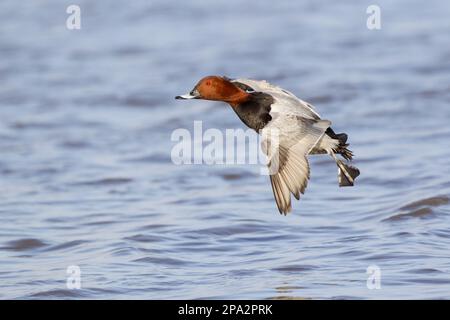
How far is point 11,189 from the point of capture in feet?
33.9

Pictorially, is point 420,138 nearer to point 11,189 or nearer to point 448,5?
point 11,189

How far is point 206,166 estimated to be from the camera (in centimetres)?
1081

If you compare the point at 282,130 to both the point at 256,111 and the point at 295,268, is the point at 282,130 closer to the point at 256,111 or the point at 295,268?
the point at 256,111

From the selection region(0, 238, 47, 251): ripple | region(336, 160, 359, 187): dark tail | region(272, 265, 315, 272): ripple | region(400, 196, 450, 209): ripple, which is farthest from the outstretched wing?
region(0, 238, 47, 251): ripple

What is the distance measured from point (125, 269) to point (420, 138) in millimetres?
4924

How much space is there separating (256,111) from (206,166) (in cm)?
358

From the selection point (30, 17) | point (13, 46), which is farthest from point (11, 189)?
point (30, 17)

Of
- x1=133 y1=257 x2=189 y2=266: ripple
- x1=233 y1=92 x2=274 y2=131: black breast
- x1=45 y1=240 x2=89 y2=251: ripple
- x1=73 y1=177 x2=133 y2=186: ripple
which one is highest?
x1=233 y1=92 x2=274 y2=131: black breast

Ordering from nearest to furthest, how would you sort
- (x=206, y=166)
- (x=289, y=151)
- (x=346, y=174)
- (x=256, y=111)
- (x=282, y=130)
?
(x=289, y=151), (x=282, y=130), (x=256, y=111), (x=346, y=174), (x=206, y=166)

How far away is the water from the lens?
7.36m

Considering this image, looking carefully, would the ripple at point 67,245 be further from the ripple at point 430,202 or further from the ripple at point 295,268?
the ripple at point 430,202

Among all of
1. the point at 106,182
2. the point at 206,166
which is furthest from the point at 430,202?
the point at 106,182

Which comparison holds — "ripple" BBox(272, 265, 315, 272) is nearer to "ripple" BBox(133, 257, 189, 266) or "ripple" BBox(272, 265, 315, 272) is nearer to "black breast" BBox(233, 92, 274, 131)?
"ripple" BBox(133, 257, 189, 266)

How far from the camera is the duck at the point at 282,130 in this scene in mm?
6758
